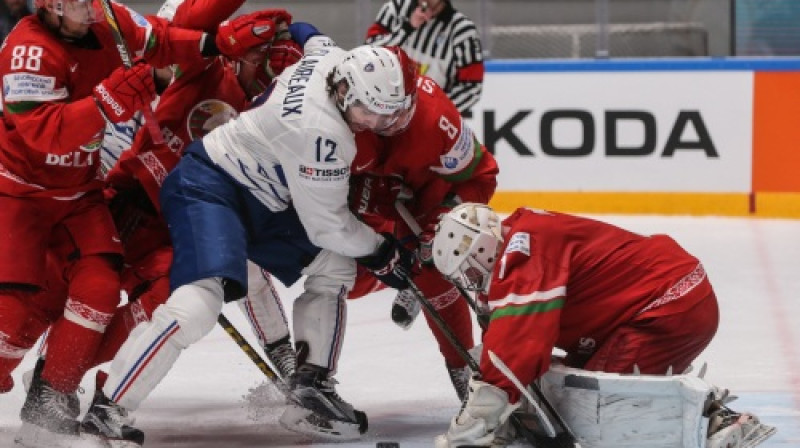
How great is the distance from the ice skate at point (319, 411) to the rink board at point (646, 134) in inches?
139

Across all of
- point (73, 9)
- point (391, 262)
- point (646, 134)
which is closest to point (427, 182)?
point (391, 262)

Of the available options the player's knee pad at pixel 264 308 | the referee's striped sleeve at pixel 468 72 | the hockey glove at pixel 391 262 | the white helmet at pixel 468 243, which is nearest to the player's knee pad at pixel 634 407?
the white helmet at pixel 468 243

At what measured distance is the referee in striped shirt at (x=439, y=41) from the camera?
6793 mm

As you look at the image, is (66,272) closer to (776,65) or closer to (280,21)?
(280,21)

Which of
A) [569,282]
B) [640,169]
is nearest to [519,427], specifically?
[569,282]

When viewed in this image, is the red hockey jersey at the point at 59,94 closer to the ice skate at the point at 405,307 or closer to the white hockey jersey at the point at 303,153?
the white hockey jersey at the point at 303,153

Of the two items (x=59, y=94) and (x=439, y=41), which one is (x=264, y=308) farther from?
(x=439, y=41)

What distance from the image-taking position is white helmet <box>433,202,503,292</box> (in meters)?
3.67

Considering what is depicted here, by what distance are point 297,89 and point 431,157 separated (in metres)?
0.43

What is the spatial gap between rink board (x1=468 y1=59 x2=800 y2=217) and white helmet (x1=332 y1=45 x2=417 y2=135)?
3.61 meters

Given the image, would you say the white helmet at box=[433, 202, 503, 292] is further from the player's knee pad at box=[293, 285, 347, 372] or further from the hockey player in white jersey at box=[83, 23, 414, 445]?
the player's knee pad at box=[293, 285, 347, 372]

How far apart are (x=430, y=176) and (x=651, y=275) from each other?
74cm

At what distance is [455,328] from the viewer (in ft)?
14.3

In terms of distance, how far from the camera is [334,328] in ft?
13.6
